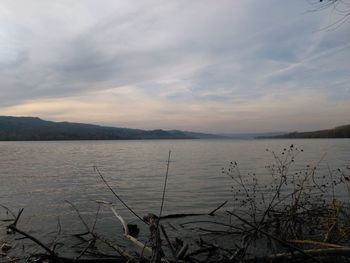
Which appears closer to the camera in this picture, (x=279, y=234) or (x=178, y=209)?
(x=279, y=234)

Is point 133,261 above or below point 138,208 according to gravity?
above

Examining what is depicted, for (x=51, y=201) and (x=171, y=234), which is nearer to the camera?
(x=171, y=234)

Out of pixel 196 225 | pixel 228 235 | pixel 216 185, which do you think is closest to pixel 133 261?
pixel 228 235

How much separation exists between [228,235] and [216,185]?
14521mm

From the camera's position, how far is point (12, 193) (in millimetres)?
26828

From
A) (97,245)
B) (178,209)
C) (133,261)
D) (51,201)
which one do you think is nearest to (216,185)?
(178,209)

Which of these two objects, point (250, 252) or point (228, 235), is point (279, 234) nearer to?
point (250, 252)

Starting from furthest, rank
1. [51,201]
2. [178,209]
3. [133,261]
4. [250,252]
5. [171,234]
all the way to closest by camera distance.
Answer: [51,201], [178,209], [171,234], [250,252], [133,261]

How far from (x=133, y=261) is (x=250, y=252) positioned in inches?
205

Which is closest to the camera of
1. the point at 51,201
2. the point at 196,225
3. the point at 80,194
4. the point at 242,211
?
the point at 196,225

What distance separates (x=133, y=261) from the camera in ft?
24.9

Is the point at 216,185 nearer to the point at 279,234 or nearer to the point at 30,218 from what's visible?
the point at 30,218

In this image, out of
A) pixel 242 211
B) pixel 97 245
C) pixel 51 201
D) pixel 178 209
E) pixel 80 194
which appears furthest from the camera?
pixel 80 194

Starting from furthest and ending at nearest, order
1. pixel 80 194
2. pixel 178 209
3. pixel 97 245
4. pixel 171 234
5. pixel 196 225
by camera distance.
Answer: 1. pixel 80 194
2. pixel 178 209
3. pixel 196 225
4. pixel 171 234
5. pixel 97 245
